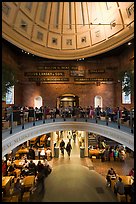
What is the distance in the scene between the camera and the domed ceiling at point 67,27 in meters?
13.1

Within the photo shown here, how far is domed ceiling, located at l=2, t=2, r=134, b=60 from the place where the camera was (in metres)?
13.1

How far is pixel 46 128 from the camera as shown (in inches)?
424

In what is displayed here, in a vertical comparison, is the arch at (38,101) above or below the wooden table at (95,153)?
above

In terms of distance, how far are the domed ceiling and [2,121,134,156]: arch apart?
783 cm

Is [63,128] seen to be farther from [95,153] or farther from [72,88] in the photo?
[72,88]

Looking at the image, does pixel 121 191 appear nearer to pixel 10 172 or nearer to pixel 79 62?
pixel 10 172

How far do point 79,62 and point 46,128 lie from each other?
10.2 m

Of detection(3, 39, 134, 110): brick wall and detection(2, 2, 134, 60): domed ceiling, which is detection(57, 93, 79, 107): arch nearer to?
detection(3, 39, 134, 110): brick wall

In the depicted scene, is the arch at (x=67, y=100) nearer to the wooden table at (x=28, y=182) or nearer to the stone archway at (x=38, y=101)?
the stone archway at (x=38, y=101)

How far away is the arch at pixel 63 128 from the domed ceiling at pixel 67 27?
7831 mm

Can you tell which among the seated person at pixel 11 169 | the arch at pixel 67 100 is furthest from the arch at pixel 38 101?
the seated person at pixel 11 169

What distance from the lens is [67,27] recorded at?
17047 mm

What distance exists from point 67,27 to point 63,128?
36.4 feet

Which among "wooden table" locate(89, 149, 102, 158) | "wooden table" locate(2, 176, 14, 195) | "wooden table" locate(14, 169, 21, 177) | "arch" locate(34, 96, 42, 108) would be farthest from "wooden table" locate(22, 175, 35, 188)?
"arch" locate(34, 96, 42, 108)
